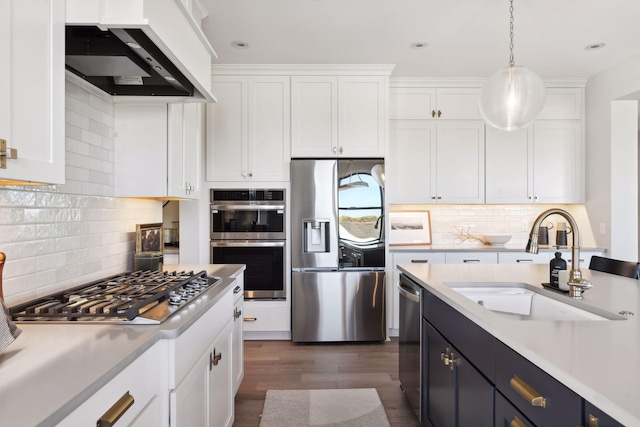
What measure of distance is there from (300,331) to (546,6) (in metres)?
3.25

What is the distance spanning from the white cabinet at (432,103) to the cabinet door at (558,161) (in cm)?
77

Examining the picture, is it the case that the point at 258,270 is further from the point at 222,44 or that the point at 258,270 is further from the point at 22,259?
the point at 22,259

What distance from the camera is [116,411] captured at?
92 centimetres

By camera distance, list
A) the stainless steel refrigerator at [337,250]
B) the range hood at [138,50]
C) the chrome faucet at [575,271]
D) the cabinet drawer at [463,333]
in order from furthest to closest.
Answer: the stainless steel refrigerator at [337,250], the chrome faucet at [575,271], the cabinet drawer at [463,333], the range hood at [138,50]

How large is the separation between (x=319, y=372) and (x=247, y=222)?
4.93 feet

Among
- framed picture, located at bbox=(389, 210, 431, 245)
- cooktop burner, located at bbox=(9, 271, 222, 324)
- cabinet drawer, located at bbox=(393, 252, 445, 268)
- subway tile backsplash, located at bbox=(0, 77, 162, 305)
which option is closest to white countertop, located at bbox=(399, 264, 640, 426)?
cooktop burner, located at bbox=(9, 271, 222, 324)

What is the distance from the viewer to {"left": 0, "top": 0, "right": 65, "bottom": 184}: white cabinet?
3.03 ft

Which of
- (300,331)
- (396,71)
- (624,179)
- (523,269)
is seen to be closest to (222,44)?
(396,71)

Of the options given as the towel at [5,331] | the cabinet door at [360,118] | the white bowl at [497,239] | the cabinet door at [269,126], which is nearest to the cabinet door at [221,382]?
the towel at [5,331]

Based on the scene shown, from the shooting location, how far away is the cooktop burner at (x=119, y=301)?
4.09 ft

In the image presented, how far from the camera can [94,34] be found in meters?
1.33

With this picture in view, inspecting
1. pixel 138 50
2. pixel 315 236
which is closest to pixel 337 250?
pixel 315 236

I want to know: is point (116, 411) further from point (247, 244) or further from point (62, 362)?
point (247, 244)

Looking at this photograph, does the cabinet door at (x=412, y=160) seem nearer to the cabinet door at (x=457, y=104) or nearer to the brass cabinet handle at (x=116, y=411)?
the cabinet door at (x=457, y=104)
